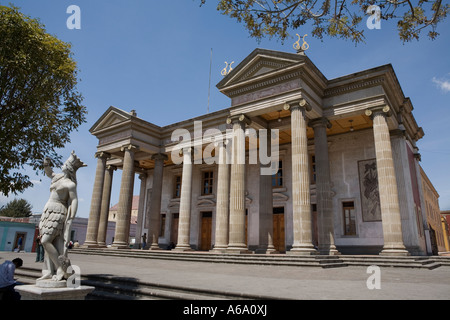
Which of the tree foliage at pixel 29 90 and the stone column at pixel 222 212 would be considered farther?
the stone column at pixel 222 212

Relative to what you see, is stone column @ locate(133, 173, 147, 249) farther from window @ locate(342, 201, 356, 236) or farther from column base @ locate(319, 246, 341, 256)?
column base @ locate(319, 246, 341, 256)

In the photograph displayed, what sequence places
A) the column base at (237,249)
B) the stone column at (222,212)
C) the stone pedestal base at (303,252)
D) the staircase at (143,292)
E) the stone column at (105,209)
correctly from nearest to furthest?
the staircase at (143,292) < the stone pedestal base at (303,252) < the column base at (237,249) < the stone column at (222,212) < the stone column at (105,209)

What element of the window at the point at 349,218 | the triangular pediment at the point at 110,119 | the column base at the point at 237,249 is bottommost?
the column base at the point at 237,249

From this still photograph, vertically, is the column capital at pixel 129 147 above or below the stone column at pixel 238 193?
above

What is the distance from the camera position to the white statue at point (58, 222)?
534 centimetres

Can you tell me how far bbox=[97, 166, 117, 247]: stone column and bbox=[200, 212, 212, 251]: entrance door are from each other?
7.06 meters

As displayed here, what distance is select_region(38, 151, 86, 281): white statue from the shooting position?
534 cm

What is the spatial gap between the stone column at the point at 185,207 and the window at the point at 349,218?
9.37m

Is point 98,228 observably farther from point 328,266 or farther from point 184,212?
point 328,266

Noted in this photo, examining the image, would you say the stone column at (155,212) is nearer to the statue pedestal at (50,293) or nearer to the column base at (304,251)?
the column base at (304,251)

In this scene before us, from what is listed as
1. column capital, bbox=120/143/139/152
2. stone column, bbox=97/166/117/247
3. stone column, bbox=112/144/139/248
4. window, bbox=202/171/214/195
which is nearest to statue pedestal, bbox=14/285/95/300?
stone column, bbox=112/144/139/248

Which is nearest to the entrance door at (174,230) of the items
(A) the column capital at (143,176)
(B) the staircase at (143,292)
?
(A) the column capital at (143,176)

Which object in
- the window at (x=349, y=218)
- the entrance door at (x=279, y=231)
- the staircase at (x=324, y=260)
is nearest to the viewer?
the staircase at (x=324, y=260)
